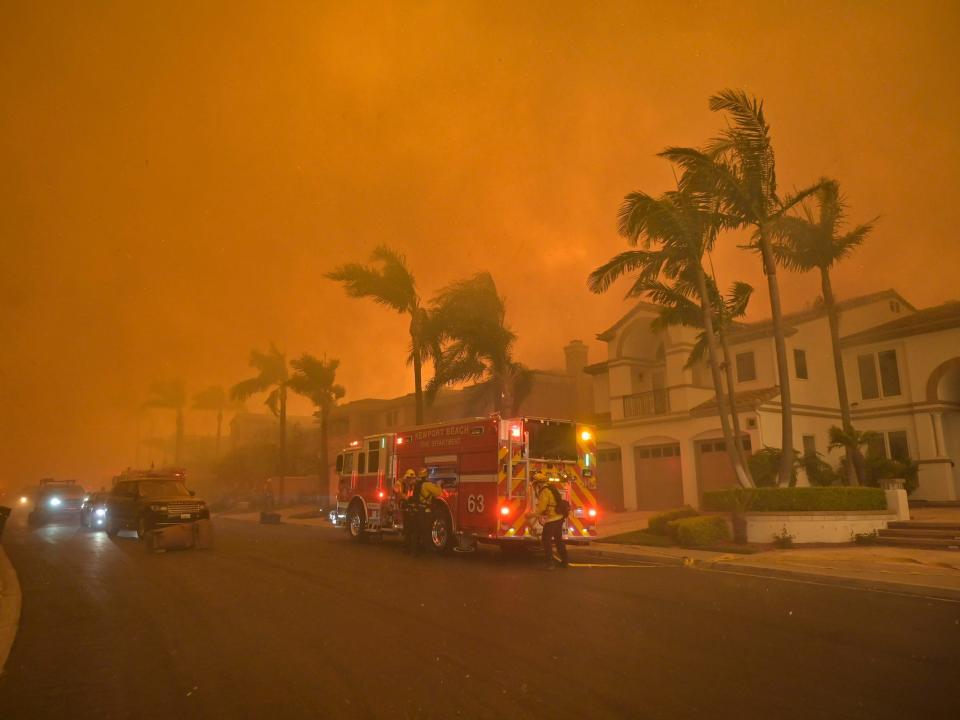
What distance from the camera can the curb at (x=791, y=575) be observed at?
9516 mm

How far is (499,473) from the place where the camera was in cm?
1377

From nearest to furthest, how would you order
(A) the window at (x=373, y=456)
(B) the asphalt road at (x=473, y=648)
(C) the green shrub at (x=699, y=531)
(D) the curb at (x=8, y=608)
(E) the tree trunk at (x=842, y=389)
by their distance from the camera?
(B) the asphalt road at (x=473, y=648), (D) the curb at (x=8, y=608), (C) the green shrub at (x=699, y=531), (A) the window at (x=373, y=456), (E) the tree trunk at (x=842, y=389)

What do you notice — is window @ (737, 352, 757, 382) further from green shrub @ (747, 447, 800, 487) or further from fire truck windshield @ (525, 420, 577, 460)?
fire truck windshield @ (525, 420, 577, 460)

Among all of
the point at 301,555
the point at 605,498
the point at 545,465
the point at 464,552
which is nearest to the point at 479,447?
the point at 545,465

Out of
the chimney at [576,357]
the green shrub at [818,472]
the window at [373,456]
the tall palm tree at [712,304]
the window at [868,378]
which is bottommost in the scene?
the green shrub at [818,472]

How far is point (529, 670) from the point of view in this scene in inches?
221

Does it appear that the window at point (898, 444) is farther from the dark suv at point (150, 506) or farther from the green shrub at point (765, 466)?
the dark suv at point (150, 506)

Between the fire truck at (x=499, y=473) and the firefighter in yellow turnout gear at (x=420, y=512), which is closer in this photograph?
the fire truck at (x=499, y=473)

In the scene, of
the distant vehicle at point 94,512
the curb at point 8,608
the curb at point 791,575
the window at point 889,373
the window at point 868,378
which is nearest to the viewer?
the curb at point 8,608

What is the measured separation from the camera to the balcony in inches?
997

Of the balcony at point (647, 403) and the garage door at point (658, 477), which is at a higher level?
the balcony at point (647, 403)

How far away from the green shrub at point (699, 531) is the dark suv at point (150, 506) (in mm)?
11106

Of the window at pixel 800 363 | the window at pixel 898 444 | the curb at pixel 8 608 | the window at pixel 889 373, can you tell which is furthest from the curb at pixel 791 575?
the window at pixel 889 373

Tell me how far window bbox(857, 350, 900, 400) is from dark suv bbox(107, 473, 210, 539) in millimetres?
22604
